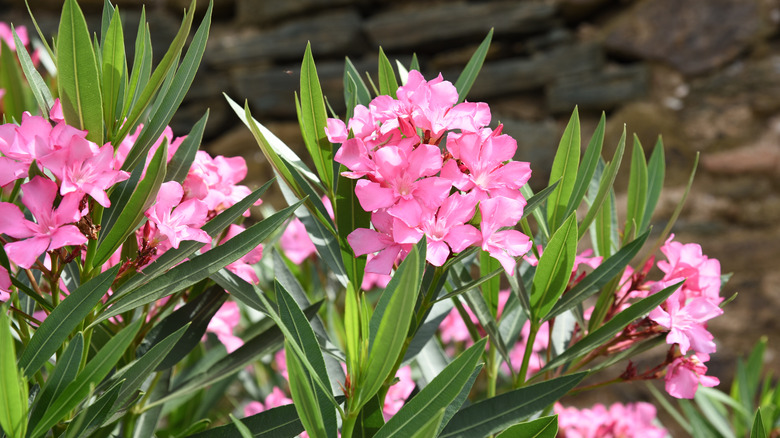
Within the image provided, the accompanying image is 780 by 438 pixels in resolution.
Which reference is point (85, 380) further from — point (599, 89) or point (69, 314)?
point (599, 89)

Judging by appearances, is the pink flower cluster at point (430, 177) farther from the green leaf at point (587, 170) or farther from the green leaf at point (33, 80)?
the green leaf at point (33, 80)

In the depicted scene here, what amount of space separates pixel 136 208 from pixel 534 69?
1.74 metres

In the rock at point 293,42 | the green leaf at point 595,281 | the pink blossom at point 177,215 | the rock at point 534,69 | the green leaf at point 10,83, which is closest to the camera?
the pink blossom at point 177,215

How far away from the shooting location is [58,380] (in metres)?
0.47

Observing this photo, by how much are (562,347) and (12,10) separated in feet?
7.86

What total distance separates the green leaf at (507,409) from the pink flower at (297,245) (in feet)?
2.15

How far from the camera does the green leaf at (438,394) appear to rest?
460 millimetres

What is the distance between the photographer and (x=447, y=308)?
0.73 metres

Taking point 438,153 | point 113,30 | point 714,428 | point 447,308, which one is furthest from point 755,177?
point 113,30

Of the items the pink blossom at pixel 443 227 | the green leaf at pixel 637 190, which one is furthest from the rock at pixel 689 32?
the pink blossom at pixel 443 227

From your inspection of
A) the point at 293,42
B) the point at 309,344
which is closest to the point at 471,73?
the point at 309,344

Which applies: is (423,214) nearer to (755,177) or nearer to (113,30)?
(113,30)

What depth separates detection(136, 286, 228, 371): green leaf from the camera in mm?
625

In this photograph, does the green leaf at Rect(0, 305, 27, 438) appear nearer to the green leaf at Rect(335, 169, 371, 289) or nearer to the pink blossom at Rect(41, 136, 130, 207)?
the pink blossom at Rect(41, 136, 130, 207)
